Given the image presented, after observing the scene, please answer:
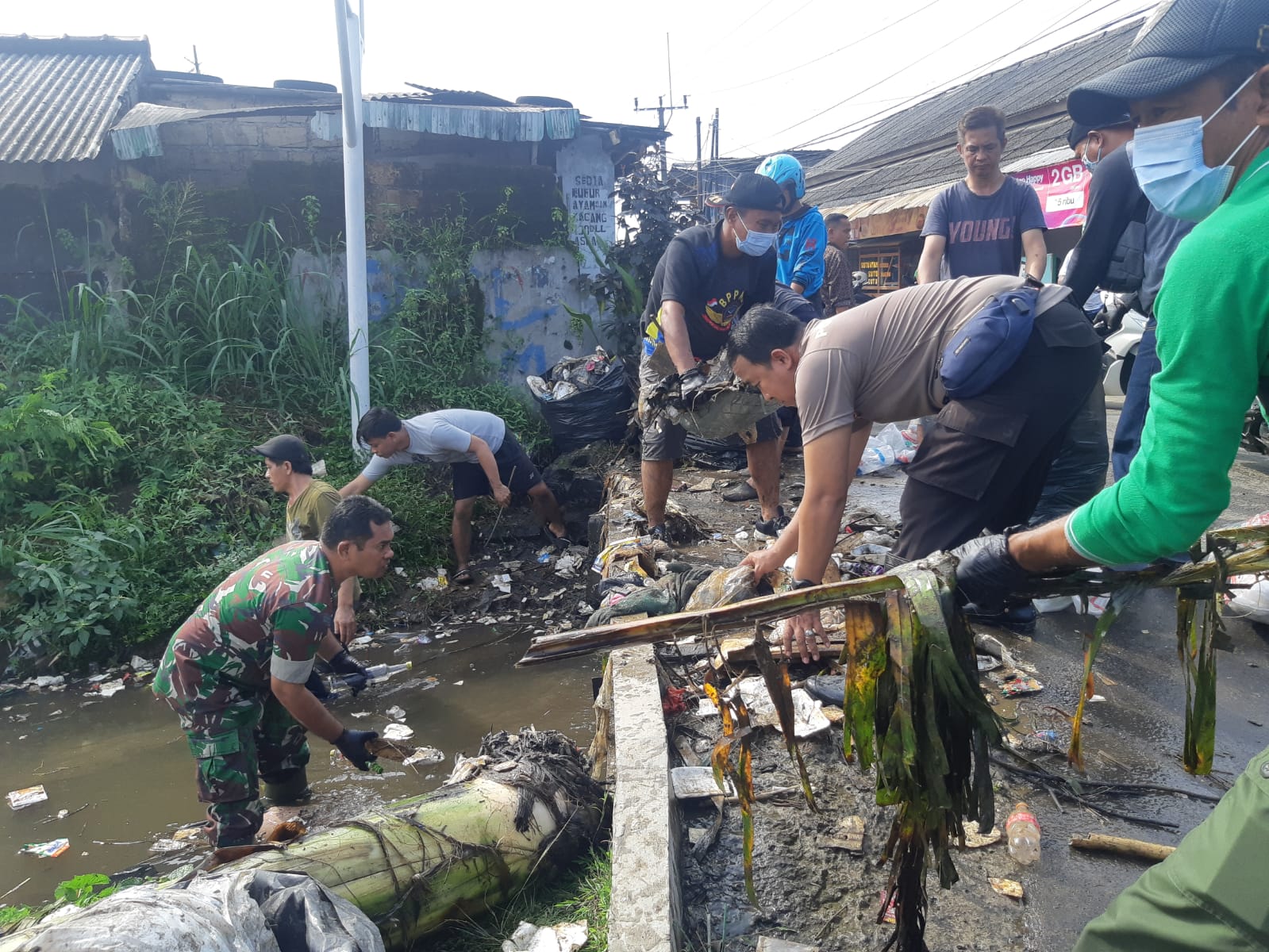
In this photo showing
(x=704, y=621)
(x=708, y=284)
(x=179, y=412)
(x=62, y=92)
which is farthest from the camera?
(x=62, y=92)

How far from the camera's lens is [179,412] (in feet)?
22.2

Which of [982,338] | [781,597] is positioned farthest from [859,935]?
[982,338]

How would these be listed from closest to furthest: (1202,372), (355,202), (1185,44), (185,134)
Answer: (1202,372) → (1185,44) → (355,202) → (185,134)

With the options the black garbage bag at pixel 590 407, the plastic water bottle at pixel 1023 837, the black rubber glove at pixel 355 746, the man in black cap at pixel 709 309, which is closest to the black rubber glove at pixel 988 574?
the plastic water bottle at pixel 1023 837

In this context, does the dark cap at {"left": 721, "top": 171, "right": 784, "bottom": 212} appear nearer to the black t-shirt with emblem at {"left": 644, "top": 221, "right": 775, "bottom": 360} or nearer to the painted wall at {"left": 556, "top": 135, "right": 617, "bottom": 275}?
the black t-shirt with emblem at {"left": 644, "top": 221, "right": 775, "bottom": 360}

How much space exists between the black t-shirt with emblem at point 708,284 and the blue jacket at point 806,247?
0.84 metres

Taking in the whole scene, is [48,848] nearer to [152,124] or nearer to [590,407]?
[590,407]

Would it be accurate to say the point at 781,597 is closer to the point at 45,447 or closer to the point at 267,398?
the point at 45,447

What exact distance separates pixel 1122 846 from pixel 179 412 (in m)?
6.96

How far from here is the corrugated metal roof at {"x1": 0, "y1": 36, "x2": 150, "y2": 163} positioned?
7.61 metres

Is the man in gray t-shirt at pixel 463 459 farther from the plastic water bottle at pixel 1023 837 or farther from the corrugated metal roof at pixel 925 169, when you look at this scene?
the corrugated metal roof at pixel 925 169

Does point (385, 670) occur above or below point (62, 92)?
below

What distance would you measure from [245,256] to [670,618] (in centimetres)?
755

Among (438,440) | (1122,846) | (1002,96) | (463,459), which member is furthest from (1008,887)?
(1002,96)
